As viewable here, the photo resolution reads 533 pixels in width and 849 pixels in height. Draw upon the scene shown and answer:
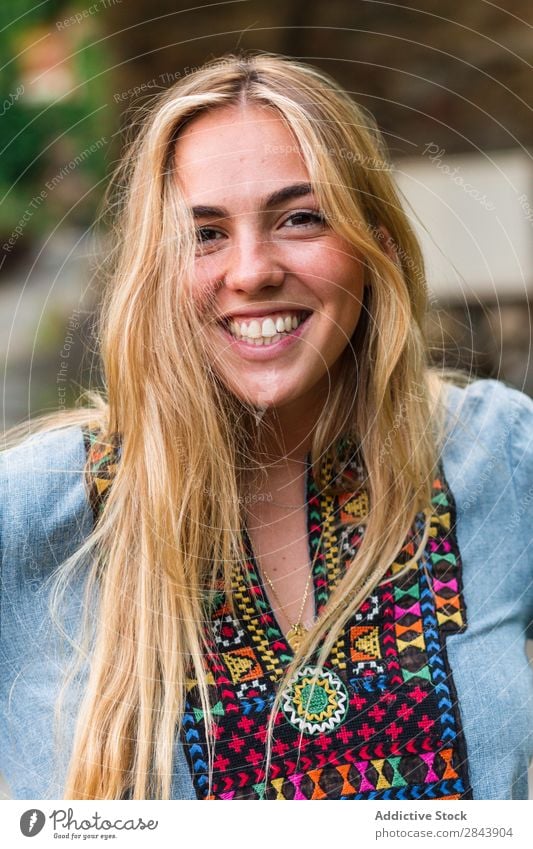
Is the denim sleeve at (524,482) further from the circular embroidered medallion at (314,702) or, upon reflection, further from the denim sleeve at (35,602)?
the denim sleeve at (35,602)

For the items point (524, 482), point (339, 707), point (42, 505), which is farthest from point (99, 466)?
point (524, 482)

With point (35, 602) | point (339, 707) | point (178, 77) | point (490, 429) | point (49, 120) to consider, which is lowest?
point (339, 707)

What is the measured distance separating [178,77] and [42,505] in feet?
1.25

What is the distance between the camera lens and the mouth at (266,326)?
636mm

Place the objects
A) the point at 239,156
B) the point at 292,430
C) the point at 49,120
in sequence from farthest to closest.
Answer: the point at 49,120
the point at 292,430
the point at 239,156

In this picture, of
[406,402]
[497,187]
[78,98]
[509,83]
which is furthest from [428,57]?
[406,402]

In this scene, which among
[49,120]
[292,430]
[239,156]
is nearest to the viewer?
[239,156]

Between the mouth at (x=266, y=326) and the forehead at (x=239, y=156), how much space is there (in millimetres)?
89

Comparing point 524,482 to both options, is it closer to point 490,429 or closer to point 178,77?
point 490,429

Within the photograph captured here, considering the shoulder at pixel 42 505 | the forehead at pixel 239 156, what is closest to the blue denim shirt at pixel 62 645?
the shoulder at pixel 42 505

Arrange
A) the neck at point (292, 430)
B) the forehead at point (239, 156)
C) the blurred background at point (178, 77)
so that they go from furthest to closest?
the blurred background at point (178, 77) → the neck at point (292, 430) → the forehead at point (239, 156)

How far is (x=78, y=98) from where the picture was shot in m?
0.97

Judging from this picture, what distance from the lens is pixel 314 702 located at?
0.64m
